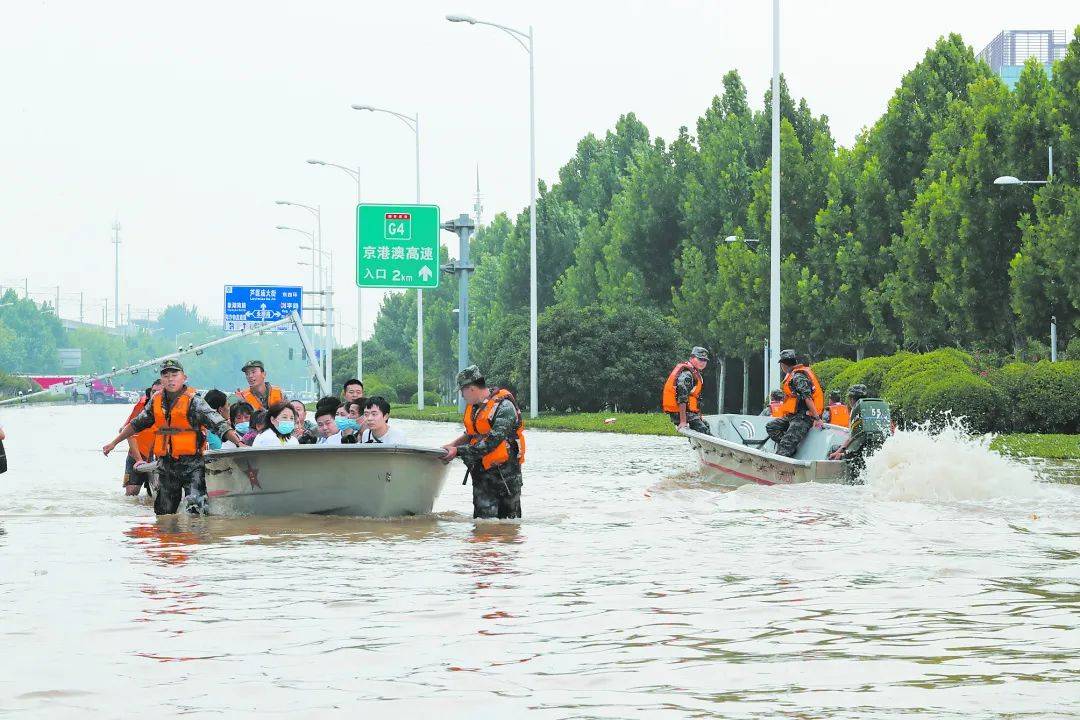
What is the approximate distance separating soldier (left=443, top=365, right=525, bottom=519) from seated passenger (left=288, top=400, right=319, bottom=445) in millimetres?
2114

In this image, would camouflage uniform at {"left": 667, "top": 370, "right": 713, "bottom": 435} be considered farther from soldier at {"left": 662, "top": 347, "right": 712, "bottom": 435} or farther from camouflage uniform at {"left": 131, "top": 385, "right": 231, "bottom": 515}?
camouflage uniform at {"left": 131, "top": 385, "right": 231, "bottom": 515}

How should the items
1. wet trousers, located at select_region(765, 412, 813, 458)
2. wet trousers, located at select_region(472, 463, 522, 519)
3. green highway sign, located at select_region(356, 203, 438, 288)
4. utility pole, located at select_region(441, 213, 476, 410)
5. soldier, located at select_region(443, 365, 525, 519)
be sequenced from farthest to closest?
green highway sign, located at select_region(356, 203, 438, 288), utility pole, located at select_region(441, 213, 476, 410), wet trousers, located at select_region(765, 412, 813, 458), wet trousers, located at select_region(472, 463, 522, 519), soldier, located at select_region(443, 365, 525, 519)

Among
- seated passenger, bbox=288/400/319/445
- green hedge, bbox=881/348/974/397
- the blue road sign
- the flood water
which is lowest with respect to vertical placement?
the flood water

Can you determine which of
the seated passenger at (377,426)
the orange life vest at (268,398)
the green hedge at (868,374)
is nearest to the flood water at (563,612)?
the seated passenger at (377,426)

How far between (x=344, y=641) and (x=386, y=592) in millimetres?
2094

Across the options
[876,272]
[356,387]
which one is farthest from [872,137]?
[356,387]

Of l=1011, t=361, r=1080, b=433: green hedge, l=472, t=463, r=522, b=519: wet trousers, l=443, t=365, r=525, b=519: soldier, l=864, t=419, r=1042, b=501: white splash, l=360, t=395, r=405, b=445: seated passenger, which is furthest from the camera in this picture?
l=1011, t=361, r=1080, b=433: green hedge

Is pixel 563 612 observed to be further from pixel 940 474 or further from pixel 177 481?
pixel 940 474

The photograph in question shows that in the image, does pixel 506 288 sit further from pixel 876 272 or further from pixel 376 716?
pixel 376 716

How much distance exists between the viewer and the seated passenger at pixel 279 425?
1727 centimetres

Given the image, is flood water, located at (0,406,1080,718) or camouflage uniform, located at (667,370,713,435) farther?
camouflage uniform, located at (667,370,713,435)

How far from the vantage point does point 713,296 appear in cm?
5872

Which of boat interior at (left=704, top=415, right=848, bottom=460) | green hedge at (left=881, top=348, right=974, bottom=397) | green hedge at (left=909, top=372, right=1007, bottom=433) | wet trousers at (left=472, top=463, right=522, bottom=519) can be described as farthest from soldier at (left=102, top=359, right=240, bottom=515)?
green hedge at (left=881, top=348, right=974, bottom=397)

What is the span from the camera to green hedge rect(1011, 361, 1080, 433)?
104 feet
